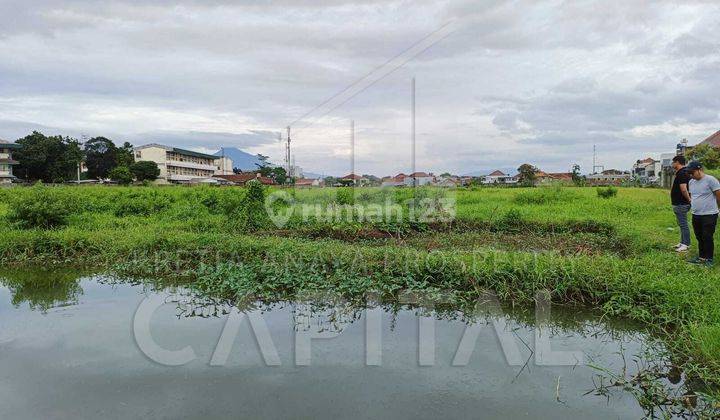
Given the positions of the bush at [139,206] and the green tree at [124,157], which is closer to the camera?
the bush at [139,206]

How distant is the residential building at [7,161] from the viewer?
4194 cm

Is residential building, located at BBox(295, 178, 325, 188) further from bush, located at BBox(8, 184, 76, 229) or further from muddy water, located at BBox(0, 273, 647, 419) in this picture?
muddy water, located at BBox(0, 273, 647, 419)

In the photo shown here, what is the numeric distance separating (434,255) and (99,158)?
5487 centimetres

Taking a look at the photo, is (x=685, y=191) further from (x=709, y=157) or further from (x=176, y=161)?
(x=176, y=161)

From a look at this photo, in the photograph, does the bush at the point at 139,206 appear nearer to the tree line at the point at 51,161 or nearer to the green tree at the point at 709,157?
the green tree at the point at 709,157

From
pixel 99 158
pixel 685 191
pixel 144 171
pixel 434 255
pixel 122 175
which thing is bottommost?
pixel 434 255

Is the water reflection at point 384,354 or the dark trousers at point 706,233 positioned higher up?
the dark trousers at point 706,233

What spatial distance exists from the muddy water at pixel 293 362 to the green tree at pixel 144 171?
46.5m

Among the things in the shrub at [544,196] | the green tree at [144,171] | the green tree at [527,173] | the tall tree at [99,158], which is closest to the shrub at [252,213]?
the shrub at [544,196]

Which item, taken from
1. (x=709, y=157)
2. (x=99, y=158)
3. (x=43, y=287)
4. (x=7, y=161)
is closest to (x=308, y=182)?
(x=43, y=287)

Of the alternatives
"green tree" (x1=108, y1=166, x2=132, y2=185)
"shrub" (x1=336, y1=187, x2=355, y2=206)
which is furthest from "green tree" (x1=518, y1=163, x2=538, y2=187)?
"green tree" (x1=108, y1=166, x2=132, y2=185)

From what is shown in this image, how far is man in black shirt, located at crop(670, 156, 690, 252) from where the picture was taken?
7297mm

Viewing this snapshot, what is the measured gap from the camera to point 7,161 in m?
42.0

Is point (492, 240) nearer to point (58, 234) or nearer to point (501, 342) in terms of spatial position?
point (501, 342)
